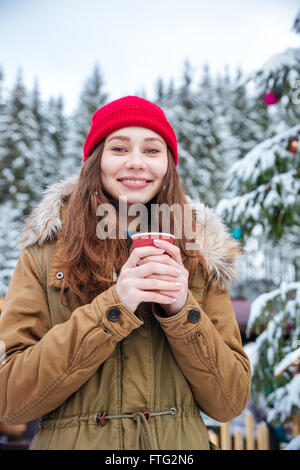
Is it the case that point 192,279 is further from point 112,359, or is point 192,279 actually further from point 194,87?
point 194,87

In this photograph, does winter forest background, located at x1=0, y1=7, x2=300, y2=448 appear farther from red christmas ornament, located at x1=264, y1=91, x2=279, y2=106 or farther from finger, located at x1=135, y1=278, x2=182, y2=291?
finger, located at x1=135, y1=278, x2=182, y2=291

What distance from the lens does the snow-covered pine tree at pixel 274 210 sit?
365 cm

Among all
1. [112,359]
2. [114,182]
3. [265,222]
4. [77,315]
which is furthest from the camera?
[265,222]

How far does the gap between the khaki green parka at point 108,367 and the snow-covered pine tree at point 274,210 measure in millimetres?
2175

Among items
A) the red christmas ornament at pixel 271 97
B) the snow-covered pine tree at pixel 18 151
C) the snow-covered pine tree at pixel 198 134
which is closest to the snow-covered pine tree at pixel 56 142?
the snow-covered pine tree at pixel 18 151

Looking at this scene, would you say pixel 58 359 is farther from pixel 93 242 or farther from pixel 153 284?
pixel 93 242

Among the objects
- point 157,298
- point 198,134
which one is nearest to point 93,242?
point 157,298

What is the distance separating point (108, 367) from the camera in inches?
59.0

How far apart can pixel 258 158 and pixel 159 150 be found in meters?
2.44

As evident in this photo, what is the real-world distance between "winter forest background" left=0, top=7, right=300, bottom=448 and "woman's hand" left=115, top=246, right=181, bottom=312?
254cm

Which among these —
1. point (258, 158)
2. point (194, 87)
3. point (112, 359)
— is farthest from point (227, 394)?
point (194, 87)

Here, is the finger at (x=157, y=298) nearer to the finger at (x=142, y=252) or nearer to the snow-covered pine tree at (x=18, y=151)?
the finger at (x=142, y=252)

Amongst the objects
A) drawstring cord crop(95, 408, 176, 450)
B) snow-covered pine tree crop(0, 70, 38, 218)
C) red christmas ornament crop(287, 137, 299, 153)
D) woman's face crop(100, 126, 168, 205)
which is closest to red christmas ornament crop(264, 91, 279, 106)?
red christmas ornament crop(287, 137, 299, 153)

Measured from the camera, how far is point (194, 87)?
2191 centimetres
